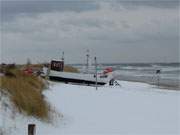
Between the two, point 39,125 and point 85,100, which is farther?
point 85,100

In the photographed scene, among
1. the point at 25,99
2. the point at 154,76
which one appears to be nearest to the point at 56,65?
the point at 154,76

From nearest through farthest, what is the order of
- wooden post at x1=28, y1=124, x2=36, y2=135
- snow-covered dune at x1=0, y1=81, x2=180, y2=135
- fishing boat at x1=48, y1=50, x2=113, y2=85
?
1. wooden post at x1=28, y1=124, x2=36, y2=135
2. snow-covered dune at x1=0, y1=81, x2=180, y2=135
3. fishing boat at x1=48, y1=50, x2=113, y2=85

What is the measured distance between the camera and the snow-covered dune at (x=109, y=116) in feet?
36.6

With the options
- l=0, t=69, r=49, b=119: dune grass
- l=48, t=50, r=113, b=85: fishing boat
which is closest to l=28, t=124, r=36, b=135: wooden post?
l=0, t=69, r=49, b=119: dune grass

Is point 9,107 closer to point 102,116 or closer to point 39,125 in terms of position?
point 39,125

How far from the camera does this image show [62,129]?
36.4ft

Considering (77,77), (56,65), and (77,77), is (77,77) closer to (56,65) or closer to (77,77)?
(77,77)

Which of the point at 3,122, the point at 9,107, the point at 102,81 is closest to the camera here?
the point at 3,122

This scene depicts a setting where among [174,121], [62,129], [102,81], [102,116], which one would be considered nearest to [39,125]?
[62,129]

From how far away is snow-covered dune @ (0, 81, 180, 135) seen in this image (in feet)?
36.6

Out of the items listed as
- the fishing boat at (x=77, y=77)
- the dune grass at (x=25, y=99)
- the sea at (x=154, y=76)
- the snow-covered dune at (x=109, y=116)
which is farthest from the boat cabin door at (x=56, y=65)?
the dune grass at (x=25, y=99)

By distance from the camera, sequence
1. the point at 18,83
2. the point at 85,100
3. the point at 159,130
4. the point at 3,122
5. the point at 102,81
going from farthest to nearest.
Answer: the point at 102,81
the point at 85,100
the point at 18,83
the point at 159,130
the point at 3,122

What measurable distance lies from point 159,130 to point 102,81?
15396mm

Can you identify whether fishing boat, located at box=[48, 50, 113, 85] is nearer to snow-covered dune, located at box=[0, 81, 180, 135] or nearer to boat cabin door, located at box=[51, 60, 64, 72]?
boat cabin door, located at box=[51, 60, 64, 72]
